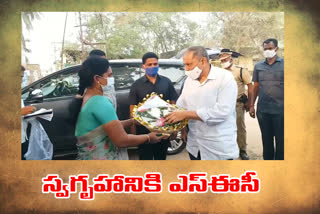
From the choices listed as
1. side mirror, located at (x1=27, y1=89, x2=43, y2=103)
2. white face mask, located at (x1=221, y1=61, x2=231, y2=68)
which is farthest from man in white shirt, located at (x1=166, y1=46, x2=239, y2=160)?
side mirror, located at (x1=27, y1=89, x2=43, y2=103)

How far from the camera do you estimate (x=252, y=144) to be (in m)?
3.75

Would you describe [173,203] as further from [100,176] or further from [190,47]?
[190,47]

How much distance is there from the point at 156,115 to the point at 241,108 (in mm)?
965

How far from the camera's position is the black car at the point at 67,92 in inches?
143

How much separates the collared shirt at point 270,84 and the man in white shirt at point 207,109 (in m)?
0.36

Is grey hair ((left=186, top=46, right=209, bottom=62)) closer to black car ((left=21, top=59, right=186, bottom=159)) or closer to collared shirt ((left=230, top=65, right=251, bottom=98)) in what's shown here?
black car ((left=21, top=59, right=186, bottom=159))

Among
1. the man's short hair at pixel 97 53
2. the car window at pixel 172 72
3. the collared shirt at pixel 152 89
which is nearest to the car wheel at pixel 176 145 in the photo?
the collared shirt at pixel 152 89

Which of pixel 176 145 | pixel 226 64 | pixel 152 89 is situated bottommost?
pixel 176 145

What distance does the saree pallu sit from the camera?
3178 millimetres

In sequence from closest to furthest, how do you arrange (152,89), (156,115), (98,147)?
1. (98,147)
2. (156,115)
3. (152,89)

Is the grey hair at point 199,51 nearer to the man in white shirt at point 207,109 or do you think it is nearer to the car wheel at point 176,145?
the man in white shirt at point 207,109

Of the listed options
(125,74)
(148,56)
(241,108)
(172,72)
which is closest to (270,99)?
(241,108)

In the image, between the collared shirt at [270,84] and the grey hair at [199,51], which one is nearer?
the grey hair at [199,51]

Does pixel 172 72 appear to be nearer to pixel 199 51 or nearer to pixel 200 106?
pixel 199 51
